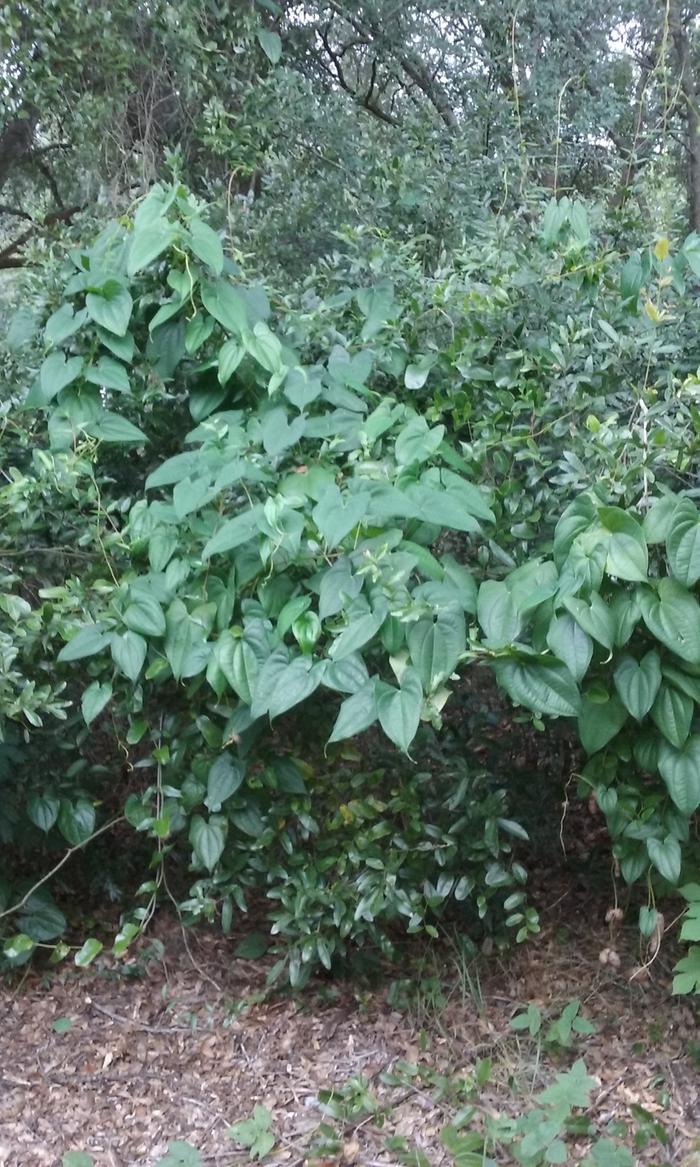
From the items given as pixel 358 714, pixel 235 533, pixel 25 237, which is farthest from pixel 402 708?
pixel 25 237

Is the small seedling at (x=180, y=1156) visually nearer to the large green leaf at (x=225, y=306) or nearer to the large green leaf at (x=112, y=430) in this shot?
the large green leaf at (x=112, y=430)

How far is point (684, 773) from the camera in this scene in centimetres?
186

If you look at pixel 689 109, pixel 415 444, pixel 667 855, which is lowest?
pixel 667 855

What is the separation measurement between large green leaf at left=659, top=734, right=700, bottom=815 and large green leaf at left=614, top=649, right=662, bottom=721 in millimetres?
110

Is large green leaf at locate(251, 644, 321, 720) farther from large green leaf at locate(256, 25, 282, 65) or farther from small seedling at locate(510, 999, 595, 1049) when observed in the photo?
large green leaf at locate(256, 25, 282, 65)

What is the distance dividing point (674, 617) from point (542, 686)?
10.3 inches

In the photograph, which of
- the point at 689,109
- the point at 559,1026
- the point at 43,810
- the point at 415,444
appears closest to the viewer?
the point at 415,444

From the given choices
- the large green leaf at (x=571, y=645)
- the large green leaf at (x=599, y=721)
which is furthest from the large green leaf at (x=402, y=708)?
the large green leaf at (x=599, y=721)

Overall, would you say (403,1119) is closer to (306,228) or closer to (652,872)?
(652,872)

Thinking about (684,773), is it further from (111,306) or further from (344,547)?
(111,306)

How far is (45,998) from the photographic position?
2.69m

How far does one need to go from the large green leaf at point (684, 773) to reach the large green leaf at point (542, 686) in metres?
0.28

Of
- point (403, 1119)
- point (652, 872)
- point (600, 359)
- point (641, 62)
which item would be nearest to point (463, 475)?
point (600, 359)

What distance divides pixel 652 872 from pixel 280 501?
4.11 ft
